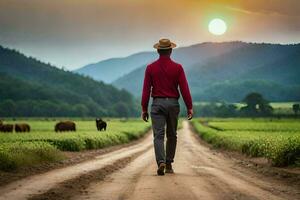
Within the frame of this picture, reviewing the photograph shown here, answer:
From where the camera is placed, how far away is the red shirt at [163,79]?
12641 mm

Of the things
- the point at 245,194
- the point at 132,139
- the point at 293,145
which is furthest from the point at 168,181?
the point at 132,139

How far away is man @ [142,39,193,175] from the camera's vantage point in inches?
493

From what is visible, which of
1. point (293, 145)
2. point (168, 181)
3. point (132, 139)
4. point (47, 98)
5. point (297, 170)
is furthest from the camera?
point (47, 98)

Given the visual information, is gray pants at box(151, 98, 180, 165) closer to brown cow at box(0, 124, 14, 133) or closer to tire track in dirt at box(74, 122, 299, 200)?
tire track in dirt at box(74, 122, 299, 200)

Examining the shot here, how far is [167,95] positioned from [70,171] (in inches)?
114

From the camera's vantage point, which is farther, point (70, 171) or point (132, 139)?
point (132, 139)

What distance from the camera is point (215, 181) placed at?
11.1 meters

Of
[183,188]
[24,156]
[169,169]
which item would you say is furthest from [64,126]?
[183,188]

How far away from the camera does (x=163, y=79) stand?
12.7 m

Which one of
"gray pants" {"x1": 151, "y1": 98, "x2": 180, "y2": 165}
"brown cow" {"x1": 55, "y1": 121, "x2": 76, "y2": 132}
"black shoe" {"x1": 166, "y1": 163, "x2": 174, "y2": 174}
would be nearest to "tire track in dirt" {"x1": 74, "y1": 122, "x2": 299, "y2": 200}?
"black shoe" {"x1": 166, "y1": 163, "x2": 174, "y2": 174}

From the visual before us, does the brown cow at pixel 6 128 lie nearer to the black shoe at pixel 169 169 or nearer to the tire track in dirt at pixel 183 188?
the black shoe at pixel 169 169

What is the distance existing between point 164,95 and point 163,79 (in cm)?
38

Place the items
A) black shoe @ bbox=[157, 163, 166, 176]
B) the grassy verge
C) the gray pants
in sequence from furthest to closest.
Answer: the grassy verge, the gray pants, black shoe @ bbox=[157, 163, 166, 176]

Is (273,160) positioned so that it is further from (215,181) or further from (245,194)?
(245,194)
